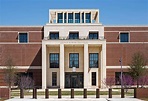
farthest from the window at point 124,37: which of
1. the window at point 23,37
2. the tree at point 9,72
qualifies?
the tree at point 9,72

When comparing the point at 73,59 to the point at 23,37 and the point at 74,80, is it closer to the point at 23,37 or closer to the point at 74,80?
the point at 74,80

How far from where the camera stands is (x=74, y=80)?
64188mm

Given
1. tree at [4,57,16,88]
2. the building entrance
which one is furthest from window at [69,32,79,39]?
tree at [4,57,16,88]

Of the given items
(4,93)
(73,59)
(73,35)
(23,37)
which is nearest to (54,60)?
(73,59)

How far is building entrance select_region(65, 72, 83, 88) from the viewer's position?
63991 mm

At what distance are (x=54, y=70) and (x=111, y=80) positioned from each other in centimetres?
1171

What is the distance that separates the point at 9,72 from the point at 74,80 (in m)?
12.4

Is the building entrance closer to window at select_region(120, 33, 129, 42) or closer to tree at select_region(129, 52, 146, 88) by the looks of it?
tree at select_region(129, 52, 146, 88)

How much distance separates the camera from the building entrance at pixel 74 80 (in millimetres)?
63991

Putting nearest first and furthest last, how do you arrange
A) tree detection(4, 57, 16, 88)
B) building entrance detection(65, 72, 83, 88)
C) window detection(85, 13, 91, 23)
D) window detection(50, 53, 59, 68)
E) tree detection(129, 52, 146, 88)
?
tree detection(4, 57, 16, 88) < tree detection(129, 52, 146, 88) < window detection(50, 53, 59, 68) < building entrance detection(65, 72, 83, 88) < window detection(85, 13, 91, 23)

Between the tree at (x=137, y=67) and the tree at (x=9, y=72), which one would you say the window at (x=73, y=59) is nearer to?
the tree at (x=137, y=67)

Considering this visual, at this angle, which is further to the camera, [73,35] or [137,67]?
[73,35]

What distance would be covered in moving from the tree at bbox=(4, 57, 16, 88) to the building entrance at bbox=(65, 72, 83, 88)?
10.0 m

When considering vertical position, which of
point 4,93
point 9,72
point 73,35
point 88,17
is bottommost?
point 4,93
